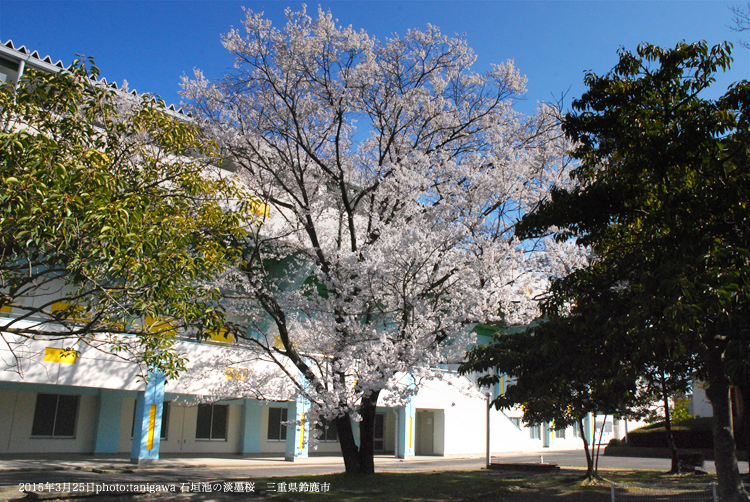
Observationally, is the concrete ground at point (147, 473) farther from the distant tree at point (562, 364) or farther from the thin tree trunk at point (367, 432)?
the distant tree at point (562, 364)

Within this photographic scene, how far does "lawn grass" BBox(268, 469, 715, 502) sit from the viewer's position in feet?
37.6

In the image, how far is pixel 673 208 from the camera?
7.66 m

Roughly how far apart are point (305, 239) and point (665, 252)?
10097 millimetres

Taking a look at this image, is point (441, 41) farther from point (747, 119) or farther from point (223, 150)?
point (747, 119)

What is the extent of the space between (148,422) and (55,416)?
4.76 metres

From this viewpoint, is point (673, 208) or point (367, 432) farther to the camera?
point (367, 432)

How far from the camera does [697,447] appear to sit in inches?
1319

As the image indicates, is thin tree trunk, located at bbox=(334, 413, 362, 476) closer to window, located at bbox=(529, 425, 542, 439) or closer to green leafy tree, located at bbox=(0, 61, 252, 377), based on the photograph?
green leafy tree, located at bbox=(0, 61, 252, 377)

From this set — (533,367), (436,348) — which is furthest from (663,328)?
(436,348)

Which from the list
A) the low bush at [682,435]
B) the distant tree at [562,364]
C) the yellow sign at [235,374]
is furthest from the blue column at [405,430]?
the low bush at [682,435]

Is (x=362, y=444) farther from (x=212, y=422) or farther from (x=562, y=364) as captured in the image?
(x=212, y=422)

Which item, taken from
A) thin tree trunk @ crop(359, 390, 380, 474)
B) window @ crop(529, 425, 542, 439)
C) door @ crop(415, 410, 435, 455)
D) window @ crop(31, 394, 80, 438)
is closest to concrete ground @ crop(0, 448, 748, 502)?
window @ crop(31, 394, 80, 438)

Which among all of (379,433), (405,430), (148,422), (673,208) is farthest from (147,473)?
(379,433)

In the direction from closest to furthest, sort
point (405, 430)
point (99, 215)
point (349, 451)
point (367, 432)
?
point (99, 215), point (349, 451), point (367, 432), point (405, 430)
